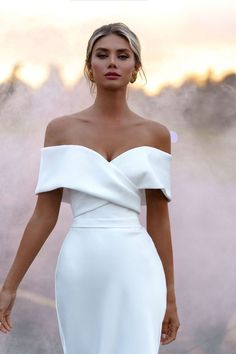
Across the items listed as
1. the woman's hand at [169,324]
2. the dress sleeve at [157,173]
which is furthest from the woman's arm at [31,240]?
the woman's hand at [169,324]

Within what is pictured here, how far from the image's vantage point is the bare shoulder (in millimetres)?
3203

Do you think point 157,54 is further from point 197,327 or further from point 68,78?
point 197,327

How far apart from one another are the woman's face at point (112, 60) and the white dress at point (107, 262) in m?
0.26

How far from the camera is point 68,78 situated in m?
5.37

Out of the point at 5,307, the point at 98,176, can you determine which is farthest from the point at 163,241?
the point at 5,307

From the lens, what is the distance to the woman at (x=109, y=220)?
2957 mm

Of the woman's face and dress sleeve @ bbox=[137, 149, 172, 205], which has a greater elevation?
the woman's face

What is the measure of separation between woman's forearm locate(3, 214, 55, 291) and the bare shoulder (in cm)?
49

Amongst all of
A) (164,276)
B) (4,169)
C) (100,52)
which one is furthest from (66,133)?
(4,169)

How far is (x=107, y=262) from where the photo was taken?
116 inches

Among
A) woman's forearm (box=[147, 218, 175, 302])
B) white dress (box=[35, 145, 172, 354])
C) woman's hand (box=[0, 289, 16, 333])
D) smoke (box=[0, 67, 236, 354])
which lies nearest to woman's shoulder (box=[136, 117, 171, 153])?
white dress (box=[35, 145, 172, 354])

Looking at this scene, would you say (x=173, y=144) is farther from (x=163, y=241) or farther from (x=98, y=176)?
(x=98, y=176)

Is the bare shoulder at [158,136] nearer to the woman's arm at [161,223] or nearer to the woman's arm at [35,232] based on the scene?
the woman's arm at [161,223]

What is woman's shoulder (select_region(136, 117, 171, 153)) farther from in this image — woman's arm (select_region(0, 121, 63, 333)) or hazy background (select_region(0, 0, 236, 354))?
hazy background (select_region(0, 0, 236, 354))
